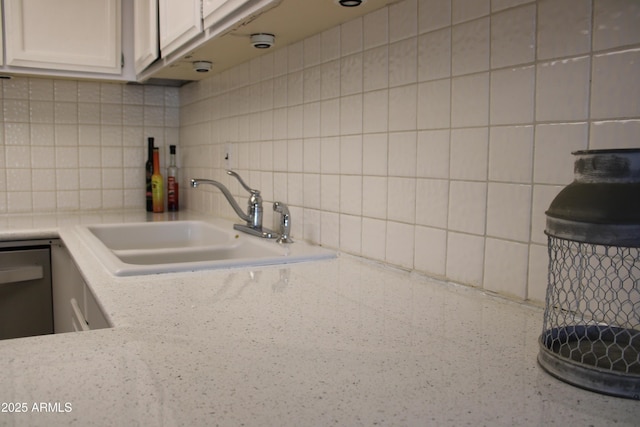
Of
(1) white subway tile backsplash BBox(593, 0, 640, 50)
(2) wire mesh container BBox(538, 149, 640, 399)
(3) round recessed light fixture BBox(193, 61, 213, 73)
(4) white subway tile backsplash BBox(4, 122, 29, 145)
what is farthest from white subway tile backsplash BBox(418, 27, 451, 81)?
(4) white subway tile backsplash BBox(4, 122, 29, 145)

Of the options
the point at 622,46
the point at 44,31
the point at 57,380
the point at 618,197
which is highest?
the point at 44,31

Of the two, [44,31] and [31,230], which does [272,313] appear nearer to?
[31,230]

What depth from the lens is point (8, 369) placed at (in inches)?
27.5

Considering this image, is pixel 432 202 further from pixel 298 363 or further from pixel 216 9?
pixel 216 9

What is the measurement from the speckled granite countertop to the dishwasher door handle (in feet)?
3.47

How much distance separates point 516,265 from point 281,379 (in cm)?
52

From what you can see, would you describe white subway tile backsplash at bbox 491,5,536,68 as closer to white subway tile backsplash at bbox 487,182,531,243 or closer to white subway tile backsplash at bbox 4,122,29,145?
white subway tile backsplash at bbox 487,182,531,243

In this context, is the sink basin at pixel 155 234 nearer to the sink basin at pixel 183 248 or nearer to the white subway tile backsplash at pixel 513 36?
the sink basin at pixel 183 248

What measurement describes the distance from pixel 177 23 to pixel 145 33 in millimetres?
520

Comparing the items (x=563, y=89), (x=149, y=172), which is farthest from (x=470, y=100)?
(x=149, y=172)

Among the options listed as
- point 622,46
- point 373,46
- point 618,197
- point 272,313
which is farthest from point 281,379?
point 373,46

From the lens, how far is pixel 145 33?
217cm

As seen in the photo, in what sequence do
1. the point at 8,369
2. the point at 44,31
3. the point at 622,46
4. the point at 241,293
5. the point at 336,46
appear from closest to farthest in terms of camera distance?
the point at 8,369, the point at 622,46, the point at 241,293, the point at 336,46, the point at 44,31

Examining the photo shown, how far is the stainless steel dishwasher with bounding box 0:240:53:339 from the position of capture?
2002 mm
